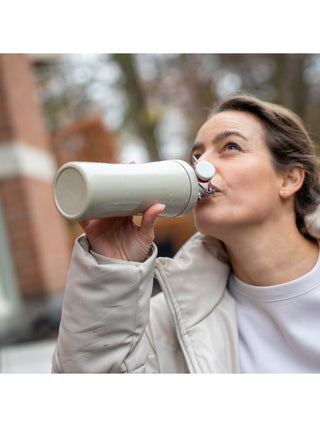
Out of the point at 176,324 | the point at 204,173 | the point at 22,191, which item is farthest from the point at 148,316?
the point at 22,191

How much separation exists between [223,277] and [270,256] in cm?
23

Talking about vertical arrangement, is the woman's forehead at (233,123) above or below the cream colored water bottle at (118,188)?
above

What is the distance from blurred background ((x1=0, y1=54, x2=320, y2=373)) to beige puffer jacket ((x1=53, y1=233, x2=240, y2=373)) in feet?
6.86

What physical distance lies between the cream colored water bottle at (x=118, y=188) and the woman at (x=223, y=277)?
0.36 ft

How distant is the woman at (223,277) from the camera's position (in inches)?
54.0

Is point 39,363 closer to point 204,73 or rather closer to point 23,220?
point 23,220

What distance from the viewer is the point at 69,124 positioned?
1014 centimetres

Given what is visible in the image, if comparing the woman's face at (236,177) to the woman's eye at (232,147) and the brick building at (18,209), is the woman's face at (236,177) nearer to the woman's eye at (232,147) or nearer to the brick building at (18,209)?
the woman's eye at (232,147)

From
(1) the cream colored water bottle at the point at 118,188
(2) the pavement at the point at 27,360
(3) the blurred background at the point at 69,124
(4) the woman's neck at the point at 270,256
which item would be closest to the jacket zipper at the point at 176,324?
(4) the woman's neck at the point at 270,256

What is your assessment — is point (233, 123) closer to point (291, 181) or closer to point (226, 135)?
point (226, 135)

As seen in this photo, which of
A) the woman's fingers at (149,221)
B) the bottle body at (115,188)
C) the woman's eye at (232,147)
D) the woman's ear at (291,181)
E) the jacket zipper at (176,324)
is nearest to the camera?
the bottle body at (115,188)

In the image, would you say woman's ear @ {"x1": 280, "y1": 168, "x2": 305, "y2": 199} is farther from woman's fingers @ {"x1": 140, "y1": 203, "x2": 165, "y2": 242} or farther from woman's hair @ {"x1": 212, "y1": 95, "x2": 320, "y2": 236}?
woman's fingers @ {"x1": 140, "y1": 203, "x2": 165, "y2": 242}
